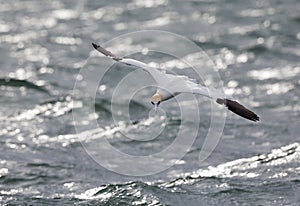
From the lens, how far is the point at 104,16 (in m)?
23.7

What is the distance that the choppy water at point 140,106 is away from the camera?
12.9 m

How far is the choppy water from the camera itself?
42.2ft

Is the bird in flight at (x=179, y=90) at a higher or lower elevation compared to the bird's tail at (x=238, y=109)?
higher

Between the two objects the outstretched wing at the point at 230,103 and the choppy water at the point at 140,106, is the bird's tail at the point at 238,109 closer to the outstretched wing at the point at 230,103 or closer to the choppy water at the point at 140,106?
the outstretched wing at the point at 230,103

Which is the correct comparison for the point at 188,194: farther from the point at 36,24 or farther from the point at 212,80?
the point at 36,24

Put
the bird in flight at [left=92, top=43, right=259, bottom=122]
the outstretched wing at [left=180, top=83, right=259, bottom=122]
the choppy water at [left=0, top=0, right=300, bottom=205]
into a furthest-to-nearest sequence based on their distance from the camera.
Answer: the choppy water at [left=0, top=0, right=300, bottom=205]
the bird in flight at [left=92, top=43, right=259, bottom=122]
the outstretched wing at [left=180, top=83, right=259, bottom=122]

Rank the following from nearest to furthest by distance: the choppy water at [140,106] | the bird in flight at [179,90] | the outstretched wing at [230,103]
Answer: the outstretched wing at [230,103]
the bird in flight at [179,90]
the choppy water at [140,106]

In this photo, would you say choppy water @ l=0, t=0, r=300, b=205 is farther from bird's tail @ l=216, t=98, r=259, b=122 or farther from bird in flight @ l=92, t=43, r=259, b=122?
bird's tail @ l=216, t=98, r=259, b=122

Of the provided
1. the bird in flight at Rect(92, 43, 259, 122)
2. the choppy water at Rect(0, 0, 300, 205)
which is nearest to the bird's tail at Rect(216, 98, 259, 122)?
the bird in flight at Rect(92, 43, 259, 122)

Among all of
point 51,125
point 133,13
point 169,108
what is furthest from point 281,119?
point 133,13

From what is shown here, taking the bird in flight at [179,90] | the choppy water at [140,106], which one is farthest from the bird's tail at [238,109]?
the choppy water at [140,106]

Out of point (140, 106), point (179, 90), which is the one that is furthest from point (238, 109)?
point (140, 106)

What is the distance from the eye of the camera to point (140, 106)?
1725 cm

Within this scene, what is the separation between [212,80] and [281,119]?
2.95 metres
